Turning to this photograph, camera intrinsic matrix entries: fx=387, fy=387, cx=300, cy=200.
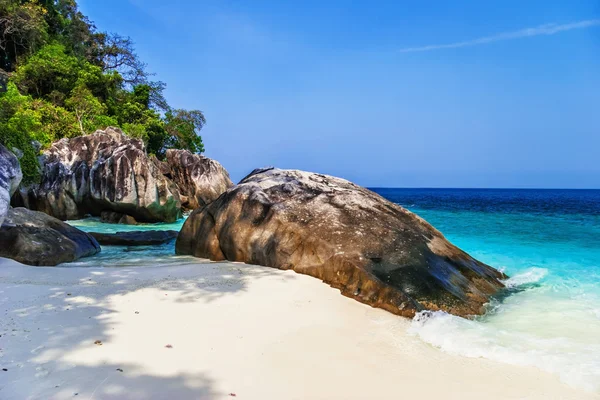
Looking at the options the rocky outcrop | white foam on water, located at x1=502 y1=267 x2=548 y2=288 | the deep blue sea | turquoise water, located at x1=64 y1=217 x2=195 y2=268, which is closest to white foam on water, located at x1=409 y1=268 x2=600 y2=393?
the deep blue sea

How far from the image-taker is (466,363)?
379cm

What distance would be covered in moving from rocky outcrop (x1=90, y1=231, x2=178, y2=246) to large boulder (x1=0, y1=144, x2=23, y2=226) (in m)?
4.79

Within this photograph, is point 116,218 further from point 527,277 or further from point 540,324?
point 540,324

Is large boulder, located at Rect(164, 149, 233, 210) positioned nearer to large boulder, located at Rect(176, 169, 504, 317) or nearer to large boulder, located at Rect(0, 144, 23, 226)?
large boulder, located at Rect(176, 169, 504, 317)

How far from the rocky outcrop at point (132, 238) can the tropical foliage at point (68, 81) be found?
4.57 meters

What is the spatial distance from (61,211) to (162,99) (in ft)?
65.8

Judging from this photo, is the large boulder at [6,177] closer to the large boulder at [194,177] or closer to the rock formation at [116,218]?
the rock formation at [116,218]

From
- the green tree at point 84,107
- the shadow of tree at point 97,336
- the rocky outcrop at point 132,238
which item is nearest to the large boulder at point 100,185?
the green tree at point 84,107

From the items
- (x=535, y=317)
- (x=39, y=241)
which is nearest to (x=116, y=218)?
(x=39, y=241)

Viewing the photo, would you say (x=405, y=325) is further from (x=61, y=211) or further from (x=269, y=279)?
(x=61, y=211)

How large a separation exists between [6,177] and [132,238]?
581 cm

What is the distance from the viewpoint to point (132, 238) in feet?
38.4

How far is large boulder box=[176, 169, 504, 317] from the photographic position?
564 cm

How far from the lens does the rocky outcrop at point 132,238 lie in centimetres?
1133
